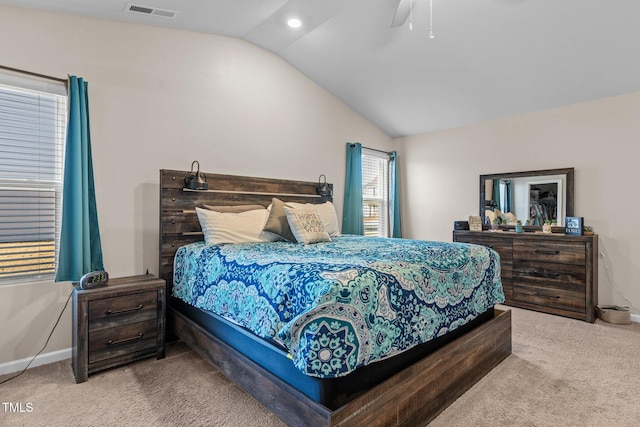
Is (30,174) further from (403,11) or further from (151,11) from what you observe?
(403,11)

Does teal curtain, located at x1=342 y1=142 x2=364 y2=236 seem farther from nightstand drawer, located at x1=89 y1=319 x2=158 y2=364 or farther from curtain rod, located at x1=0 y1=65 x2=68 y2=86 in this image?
curtain rod, located at x1=0 y1=65 x2=68 y2=86

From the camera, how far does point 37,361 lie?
245cm

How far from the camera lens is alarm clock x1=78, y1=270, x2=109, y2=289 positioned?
2244 millimetres

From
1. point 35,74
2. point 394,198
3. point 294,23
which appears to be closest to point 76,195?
point 35,74

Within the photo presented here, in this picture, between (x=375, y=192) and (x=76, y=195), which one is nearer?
(x=76, y=195)

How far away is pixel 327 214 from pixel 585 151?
2983mm

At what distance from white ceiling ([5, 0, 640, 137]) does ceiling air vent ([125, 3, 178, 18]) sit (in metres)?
0.05

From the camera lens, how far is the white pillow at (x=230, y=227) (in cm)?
280

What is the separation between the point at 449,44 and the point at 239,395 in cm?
346

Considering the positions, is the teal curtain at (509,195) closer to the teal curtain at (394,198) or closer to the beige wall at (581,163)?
the beige wall at (581,163)

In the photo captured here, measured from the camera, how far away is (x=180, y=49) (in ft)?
10.3

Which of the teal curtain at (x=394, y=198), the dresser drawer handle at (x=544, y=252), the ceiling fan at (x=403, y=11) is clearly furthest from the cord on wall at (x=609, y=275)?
the ceiling fan at (x=403, y=11)

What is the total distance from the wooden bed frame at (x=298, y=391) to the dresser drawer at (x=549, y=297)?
4.79ft

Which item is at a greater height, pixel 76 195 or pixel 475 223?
pixel 76 195
